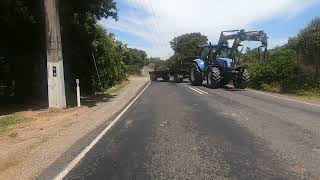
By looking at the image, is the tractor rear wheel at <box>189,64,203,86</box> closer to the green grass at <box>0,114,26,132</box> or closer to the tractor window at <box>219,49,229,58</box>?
the tractor window at <box>219,49,229,58</box>

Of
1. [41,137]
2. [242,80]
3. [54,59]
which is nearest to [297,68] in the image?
[242,80]

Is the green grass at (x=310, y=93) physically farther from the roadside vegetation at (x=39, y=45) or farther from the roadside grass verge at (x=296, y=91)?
the roadside vegetation at (x=39, y=45)

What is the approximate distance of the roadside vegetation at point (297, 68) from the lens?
3117cm

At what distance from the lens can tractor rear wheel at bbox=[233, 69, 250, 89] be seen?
34.2 meters

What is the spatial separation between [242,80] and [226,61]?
5.55ft

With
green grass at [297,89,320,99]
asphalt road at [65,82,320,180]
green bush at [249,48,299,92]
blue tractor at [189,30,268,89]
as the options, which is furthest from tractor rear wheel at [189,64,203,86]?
asphalt road at [65,82,320,180]

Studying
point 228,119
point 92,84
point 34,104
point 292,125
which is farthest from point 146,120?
point 92,84

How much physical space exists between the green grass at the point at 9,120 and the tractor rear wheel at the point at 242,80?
60.9 feet

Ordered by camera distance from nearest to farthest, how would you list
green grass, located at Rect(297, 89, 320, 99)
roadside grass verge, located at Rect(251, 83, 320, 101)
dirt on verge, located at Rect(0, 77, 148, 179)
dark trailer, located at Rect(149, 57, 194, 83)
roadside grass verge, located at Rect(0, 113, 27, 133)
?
dirt on verge, located at Rect(0, 77, 148, 179) → roadside grass verge, located at Rect(0, 113, 27, 133) → roadside grass verge, located at Rect(251, 83, 320, 101) → green grass, located at Rect(297, 89, 320, 99) → dark trailer, located at Rect(149, 57, 194, 83)

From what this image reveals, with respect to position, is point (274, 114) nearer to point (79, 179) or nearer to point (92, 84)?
point (79, 179)

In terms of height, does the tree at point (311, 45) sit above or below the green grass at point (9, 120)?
above

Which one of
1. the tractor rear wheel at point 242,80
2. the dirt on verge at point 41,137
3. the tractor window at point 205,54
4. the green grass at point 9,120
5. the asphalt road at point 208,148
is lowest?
the green grass at point 9,120

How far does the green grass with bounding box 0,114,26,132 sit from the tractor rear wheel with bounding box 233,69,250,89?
18570 mm

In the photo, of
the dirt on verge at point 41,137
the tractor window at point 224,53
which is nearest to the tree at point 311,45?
the tractor window at point 224,53
